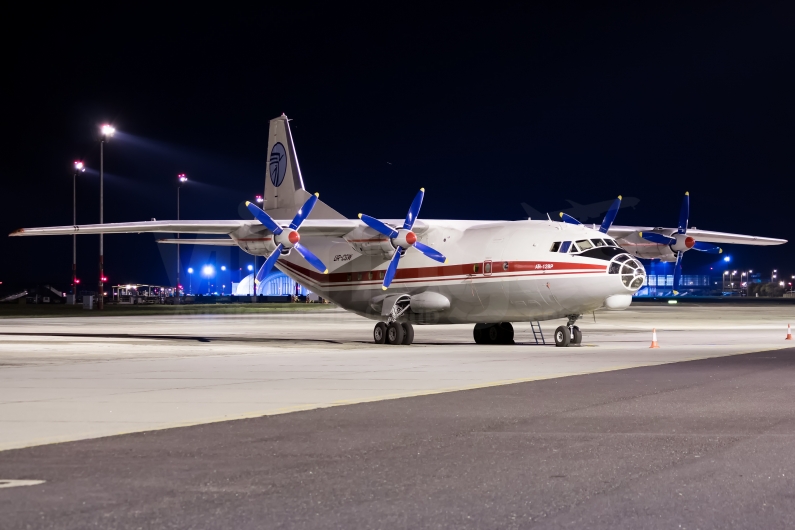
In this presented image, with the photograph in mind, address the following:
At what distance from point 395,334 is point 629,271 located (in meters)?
8.68

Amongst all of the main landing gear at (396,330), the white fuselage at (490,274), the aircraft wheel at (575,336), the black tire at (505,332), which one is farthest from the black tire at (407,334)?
the aircraft wheel at (575,336)

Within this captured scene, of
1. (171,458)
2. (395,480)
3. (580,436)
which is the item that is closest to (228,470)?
(171,458)

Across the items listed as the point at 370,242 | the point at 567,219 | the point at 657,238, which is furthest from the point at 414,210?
the point at 657,238

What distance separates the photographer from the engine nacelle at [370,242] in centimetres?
3328

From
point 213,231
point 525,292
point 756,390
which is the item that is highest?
point 213,231

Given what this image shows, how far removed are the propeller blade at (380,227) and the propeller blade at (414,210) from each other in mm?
771

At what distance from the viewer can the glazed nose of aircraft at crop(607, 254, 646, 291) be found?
3025cm

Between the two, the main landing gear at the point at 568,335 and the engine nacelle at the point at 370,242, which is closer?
the main landing gear at the point at 568,335

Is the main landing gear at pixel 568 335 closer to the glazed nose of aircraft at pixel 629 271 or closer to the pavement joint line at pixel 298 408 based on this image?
the glazed nose of aircraft at pixel 629 271

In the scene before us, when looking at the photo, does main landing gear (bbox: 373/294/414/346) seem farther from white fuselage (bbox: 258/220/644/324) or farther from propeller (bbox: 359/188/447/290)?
propeller (bbox: 359/188/447/290)

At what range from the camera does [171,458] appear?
9.72 metres

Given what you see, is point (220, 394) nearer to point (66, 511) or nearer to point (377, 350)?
point (66, 511)

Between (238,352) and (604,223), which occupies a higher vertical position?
(604,223)

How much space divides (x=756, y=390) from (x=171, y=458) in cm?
1133
